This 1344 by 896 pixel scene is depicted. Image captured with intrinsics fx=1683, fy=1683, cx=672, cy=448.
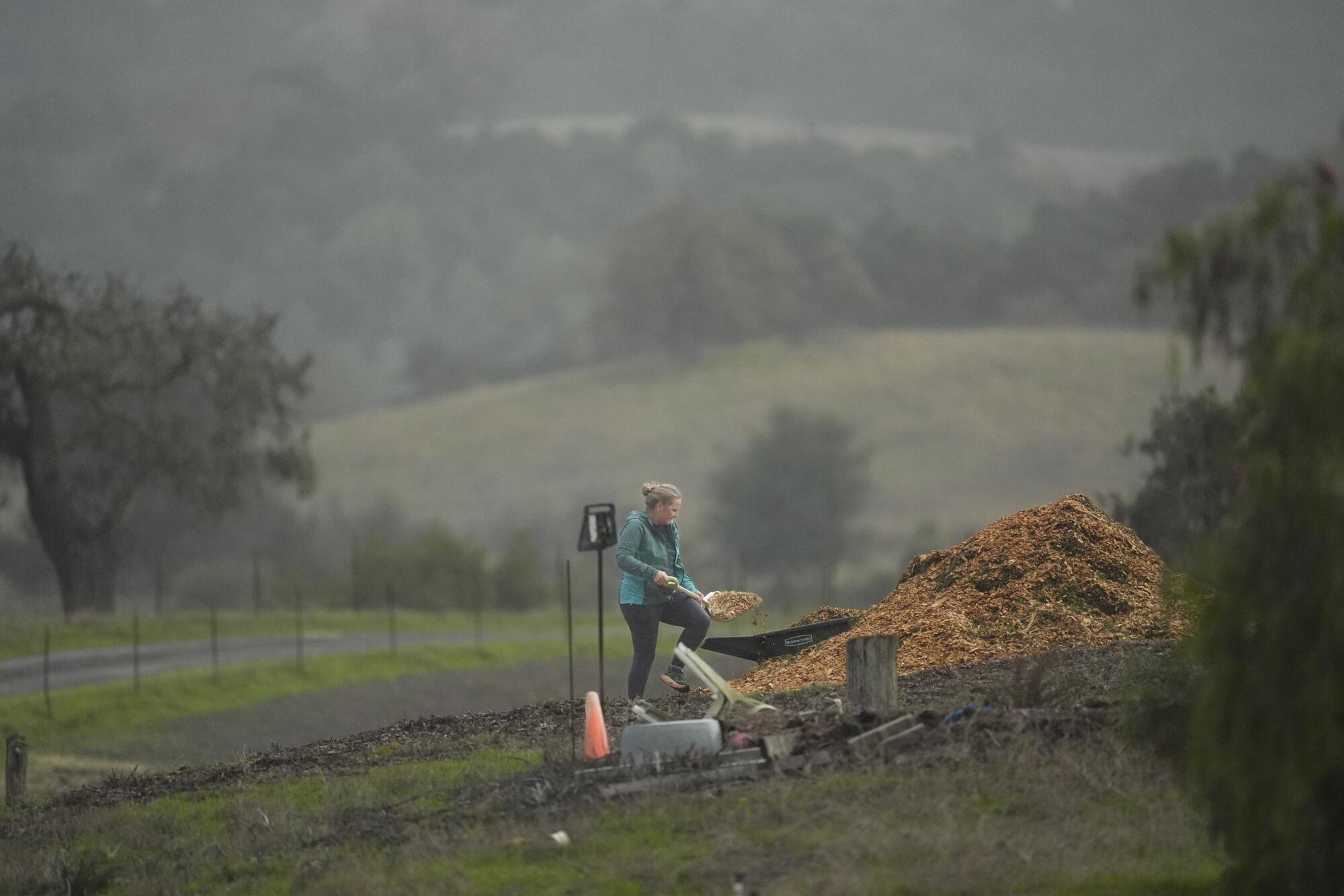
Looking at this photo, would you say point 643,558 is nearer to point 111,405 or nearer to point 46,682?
point 46,682

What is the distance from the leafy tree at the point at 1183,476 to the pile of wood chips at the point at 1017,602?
1267 centimetres

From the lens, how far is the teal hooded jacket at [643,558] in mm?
14336

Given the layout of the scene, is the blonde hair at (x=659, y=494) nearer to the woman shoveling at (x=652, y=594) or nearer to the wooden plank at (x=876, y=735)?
the woman shoveling at (x=652, y=594)

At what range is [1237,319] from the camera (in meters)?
8.11

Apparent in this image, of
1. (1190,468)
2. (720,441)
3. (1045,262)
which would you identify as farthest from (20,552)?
(1045,262)

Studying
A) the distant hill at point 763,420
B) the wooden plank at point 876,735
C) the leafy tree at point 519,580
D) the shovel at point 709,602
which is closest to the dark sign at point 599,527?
the shovel at point 709,602

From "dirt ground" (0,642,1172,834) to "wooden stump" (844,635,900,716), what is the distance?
9.5 inches

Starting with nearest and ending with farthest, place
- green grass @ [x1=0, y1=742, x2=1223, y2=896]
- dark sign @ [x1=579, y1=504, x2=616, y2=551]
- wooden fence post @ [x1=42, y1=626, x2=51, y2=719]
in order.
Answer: green grass @ [x1=0, y1=742, x2=1223, y2=896]
dark sign @ [x1=579, y1=504, x2=616, y2=551]
wooden fence post @ [x1=42, y1=626, x2=51, y2=719]

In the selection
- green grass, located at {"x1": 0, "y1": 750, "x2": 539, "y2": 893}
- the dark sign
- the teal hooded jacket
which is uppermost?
the dark sign

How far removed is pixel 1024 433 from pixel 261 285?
111 metres

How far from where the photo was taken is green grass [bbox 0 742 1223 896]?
914 centimetres

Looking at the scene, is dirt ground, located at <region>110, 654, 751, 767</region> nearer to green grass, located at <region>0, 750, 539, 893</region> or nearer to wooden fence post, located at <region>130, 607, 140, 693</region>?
wooden fence post, located at <region>130, 607, 140, 693</region>

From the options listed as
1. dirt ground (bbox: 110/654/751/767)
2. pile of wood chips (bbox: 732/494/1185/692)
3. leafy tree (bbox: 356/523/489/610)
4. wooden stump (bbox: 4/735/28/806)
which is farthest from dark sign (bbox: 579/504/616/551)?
leafy tree (bbox: 356/523/489/610)

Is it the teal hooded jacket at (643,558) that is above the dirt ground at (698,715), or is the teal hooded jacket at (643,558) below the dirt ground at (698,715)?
above
